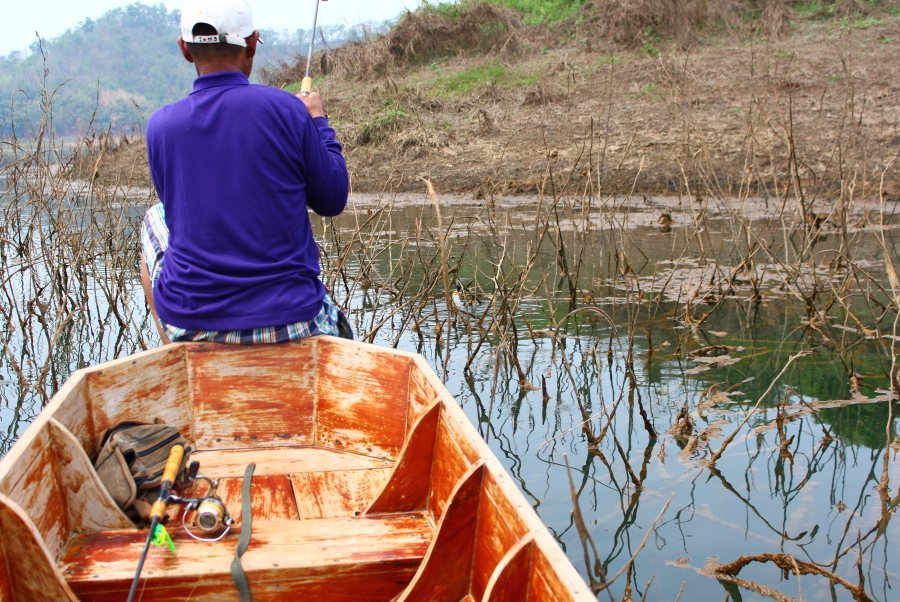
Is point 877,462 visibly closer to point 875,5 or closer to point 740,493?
point 740,493

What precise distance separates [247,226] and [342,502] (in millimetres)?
881

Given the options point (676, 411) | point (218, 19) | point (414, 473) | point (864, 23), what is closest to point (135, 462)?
point (414, 473)

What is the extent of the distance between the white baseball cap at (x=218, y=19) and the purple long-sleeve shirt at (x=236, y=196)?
0.11m

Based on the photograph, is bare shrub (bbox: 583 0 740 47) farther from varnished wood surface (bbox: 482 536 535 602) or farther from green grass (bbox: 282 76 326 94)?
varnished wood surface (bbox: 482 536 535 602)

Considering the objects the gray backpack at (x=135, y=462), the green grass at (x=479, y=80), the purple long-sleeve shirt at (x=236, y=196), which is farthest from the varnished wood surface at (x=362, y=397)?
the green grass at (x=479, y=80)

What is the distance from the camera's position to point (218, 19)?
2.81 m

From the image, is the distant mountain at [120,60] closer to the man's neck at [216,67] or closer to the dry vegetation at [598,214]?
the dry vegetation at [598,214]

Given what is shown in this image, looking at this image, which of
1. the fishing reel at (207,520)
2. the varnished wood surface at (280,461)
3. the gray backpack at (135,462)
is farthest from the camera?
the varnished wood surface at (280,461)

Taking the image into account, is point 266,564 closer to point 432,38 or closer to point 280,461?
point 280,461

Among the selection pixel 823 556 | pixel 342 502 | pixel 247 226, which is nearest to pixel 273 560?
pixel 342 502

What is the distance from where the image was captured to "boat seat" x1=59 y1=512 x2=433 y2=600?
7.28 ft

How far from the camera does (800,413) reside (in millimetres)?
4547

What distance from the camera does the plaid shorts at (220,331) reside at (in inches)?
126

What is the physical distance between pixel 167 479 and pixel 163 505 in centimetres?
16
